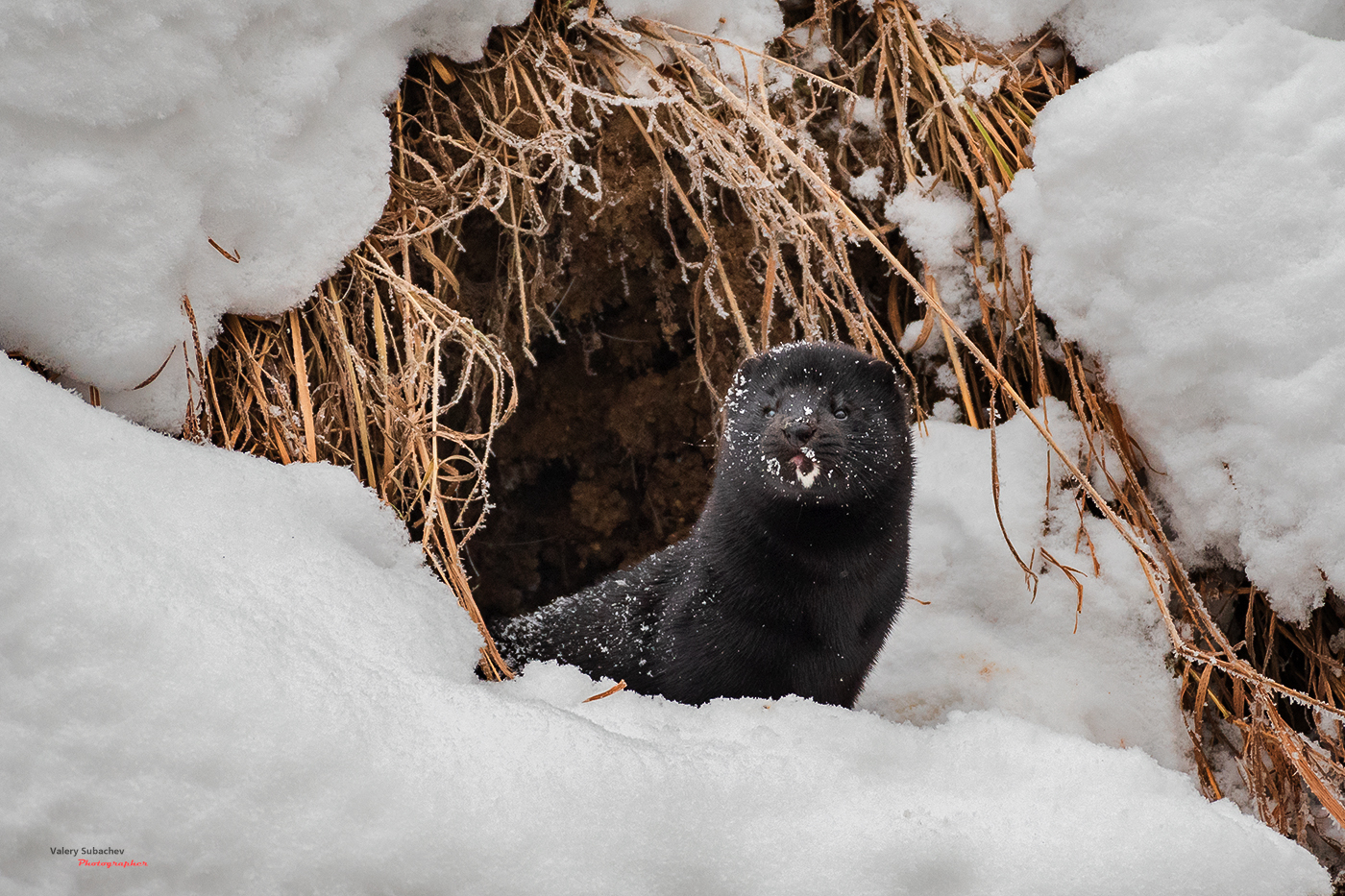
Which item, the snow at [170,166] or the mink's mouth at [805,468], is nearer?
the snow at [170,166]

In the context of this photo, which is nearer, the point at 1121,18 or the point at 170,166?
the point at 170,166

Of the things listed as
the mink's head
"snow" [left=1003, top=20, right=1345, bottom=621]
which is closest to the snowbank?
"snow" [left=1003, top=20, right=1345, bottom=621]

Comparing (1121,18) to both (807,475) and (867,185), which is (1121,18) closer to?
(867,185)

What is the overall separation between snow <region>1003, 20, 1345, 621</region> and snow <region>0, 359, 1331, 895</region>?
104cm

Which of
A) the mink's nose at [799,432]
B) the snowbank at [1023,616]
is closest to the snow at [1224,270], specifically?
the snowbank at [1023,616]

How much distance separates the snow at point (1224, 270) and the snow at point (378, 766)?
1.04m

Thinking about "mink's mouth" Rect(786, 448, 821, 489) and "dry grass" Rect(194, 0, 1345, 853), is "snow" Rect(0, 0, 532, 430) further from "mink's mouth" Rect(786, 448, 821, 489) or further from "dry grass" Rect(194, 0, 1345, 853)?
"mink's mouth" Rect(786, 448, 821, 489)

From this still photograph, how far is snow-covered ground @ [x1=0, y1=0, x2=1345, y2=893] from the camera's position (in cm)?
138

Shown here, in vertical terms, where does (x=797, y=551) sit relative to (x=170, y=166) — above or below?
below

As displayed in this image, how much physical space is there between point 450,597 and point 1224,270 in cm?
207

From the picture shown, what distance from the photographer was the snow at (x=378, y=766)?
1.33 metres

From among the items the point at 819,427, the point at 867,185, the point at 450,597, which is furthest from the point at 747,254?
the point at 450,597

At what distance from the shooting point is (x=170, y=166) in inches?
80.3

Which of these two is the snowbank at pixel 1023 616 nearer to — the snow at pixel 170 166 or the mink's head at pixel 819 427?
the mink's head at pixel 819 427
